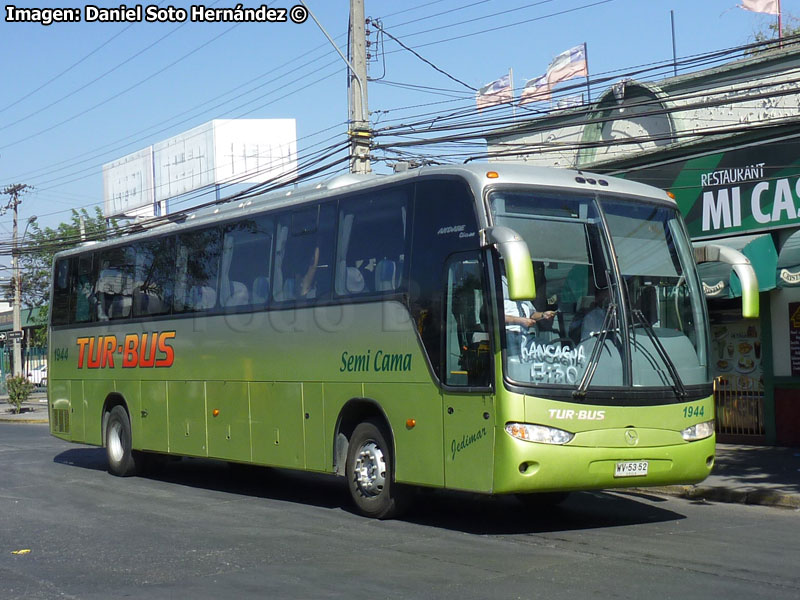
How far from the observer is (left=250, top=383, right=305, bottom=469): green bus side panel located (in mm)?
12320

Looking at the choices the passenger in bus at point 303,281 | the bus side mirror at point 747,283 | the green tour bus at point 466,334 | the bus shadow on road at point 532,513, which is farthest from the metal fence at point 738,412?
the passenger in bus at point 303,281

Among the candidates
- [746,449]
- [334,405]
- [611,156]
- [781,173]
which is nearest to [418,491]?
[334,405]

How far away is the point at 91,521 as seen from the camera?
441 inches

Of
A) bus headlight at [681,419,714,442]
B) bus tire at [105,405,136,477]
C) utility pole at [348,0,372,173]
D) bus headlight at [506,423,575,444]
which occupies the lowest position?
bus tire at [105,405,136,477]

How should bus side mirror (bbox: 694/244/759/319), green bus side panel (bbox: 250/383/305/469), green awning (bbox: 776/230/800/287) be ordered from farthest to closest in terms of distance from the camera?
green awning (bbox: 776/230/800/287)
green bus side panel (bbox: 250/383/305/469)
bus side mirror (bbox: 694/244/759/319)

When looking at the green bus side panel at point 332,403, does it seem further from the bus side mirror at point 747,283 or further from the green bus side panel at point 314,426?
the bus side mirror at point 747,283

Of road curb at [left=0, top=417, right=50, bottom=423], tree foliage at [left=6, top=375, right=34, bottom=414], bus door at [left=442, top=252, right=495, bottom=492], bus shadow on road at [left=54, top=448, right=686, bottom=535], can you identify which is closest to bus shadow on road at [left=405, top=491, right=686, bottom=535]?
bus shadow on road at [left=54, top=448, right=686, bottom=535]

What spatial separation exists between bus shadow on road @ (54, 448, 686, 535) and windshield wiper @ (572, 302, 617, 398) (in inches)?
63.3

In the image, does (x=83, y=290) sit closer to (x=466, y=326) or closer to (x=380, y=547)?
(x=466, y=326)

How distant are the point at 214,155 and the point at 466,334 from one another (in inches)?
1832

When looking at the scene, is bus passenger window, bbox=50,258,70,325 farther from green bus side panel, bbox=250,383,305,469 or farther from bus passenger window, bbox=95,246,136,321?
green bus side panel, bbox=250,383,305,469

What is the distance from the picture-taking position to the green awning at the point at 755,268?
15.9 m

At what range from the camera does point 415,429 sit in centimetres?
1048

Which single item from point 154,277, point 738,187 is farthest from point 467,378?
point 738,187
